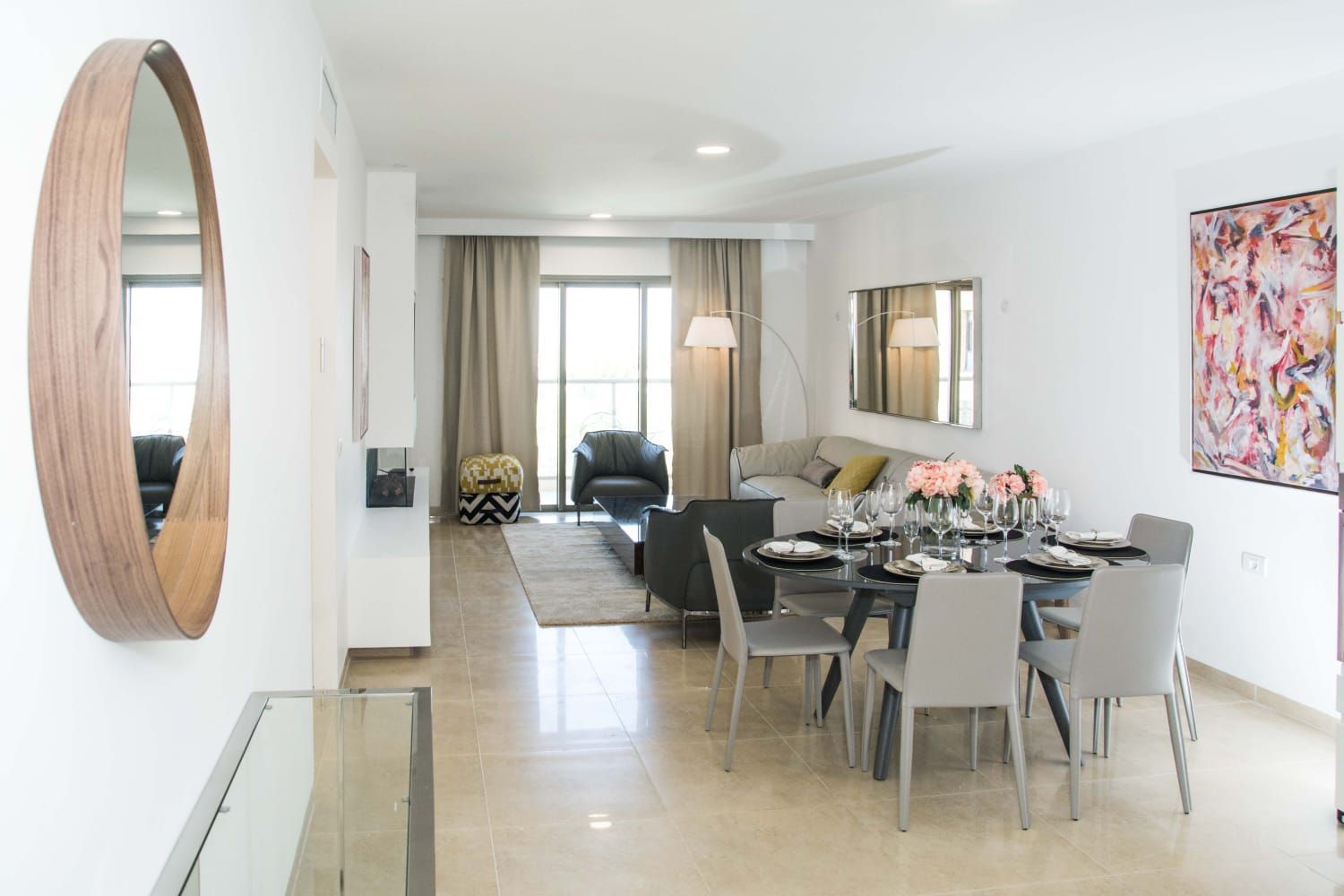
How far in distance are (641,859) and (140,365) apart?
7.79ft

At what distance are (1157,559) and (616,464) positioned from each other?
5741 mm

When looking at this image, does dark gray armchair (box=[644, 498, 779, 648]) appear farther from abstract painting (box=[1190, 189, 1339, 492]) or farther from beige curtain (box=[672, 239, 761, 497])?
beige curtain (box=[672, 239, 761, 497])

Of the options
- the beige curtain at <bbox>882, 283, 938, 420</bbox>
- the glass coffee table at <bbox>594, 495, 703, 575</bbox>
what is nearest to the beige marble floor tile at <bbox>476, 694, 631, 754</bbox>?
the glass coffee table at <bbox>594, 495, 703, 575</bbox>

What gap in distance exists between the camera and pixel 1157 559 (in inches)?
180

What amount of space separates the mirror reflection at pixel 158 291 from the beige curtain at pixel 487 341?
8127mm

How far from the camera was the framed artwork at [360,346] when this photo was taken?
535 cm

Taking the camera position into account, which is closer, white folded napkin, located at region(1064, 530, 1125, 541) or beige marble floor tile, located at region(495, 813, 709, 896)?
beige marble floor tile, located at region(495, 813, 709, 896)

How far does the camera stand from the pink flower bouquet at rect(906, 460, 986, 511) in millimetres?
4289

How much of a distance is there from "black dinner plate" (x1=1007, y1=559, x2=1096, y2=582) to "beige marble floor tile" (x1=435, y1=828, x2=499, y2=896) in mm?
2023

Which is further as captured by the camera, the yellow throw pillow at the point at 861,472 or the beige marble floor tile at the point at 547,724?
the yellow throw pillow at the point at 861,472

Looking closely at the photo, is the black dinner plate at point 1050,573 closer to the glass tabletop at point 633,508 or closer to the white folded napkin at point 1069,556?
the white folded napkin at point 1069,556

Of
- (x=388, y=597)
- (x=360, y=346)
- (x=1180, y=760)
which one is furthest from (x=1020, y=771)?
(x=360, y=346)

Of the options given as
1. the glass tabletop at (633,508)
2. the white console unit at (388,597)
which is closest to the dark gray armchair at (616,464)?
the glass tabletop at (633,508)

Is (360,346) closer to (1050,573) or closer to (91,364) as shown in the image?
(1050,573)
